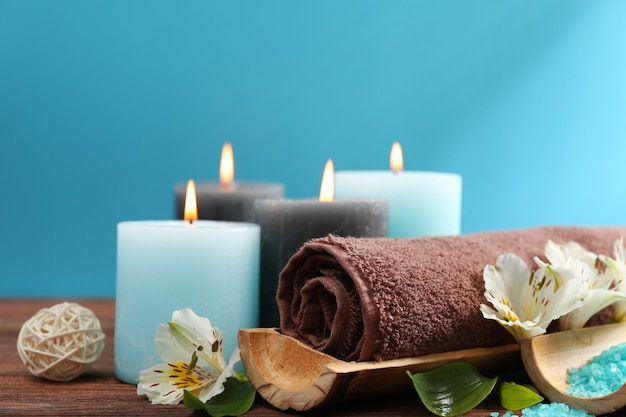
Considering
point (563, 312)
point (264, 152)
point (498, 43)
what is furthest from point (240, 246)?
point (498, 43)

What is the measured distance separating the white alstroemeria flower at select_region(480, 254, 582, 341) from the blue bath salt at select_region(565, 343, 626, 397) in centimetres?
5

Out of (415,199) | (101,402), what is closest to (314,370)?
(101,402)

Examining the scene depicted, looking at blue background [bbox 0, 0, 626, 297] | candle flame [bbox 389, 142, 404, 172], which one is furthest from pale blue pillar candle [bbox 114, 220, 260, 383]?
blue background [bbox 0, 0, 626, 297]

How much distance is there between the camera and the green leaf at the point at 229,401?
59cm

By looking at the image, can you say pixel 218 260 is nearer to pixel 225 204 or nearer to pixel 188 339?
pixel 188 339

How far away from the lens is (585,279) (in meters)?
0.69

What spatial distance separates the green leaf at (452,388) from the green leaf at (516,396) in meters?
0.02

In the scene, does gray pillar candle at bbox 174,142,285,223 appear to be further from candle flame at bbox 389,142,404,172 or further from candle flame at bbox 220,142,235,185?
candle flame at bbox 389,142,404,172

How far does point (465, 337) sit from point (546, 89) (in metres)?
0.91

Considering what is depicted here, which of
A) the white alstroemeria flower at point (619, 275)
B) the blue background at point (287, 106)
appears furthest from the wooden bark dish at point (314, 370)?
the blue background at point (287, 106)

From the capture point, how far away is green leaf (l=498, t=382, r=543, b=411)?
0.61 metres

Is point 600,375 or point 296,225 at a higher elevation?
point 296,225

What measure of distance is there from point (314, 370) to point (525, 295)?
0.63 feet

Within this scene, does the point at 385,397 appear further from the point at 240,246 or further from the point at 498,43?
the point at 498,43
